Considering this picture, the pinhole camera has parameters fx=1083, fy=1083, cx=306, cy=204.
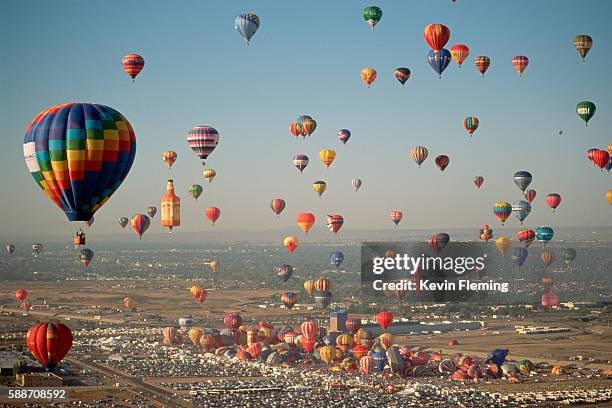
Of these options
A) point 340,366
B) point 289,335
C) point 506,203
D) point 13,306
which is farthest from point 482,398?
point 13,306

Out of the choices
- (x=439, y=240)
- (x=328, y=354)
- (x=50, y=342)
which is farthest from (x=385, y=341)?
(x=439, y=240)

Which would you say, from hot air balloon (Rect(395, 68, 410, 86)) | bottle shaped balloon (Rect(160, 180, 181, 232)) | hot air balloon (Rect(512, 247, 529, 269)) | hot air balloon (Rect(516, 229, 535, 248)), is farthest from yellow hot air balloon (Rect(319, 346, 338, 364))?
hot air balloon (Rect(512, 247, 529, 269))

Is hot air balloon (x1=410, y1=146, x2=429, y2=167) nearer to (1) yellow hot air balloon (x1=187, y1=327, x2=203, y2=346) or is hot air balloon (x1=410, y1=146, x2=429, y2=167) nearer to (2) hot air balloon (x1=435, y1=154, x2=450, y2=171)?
(2) hot air balloon (x1=435, y1=154, x2=450, y2=171)

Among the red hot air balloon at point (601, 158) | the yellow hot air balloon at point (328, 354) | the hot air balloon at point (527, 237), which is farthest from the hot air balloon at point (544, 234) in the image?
the yellow hot air balloon at point (328, 354)

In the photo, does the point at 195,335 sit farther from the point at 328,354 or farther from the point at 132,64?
the point at 132,64

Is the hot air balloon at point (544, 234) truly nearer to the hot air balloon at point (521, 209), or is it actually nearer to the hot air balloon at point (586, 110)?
the hot air balloon at point (521, 209)
